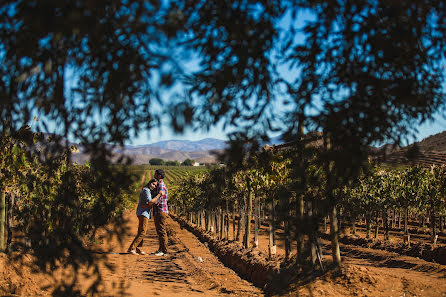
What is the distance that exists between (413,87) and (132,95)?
2.23 metres

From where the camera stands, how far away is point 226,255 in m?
13.0

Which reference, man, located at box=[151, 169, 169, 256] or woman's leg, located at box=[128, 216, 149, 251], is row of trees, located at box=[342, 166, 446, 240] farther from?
woman's leg, located at box=[128, 216, 149, 251]

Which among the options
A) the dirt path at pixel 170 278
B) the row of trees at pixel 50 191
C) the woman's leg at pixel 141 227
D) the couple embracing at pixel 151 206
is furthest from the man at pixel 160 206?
the row of trees at pixel 50 191

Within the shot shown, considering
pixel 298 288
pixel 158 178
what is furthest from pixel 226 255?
pixel 298 288

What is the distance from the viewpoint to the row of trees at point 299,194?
4500 mm

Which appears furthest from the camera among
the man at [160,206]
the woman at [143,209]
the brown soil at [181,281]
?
the man at [160,206]

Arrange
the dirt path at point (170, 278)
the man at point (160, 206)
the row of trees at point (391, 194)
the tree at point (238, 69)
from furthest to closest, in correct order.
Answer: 1. the row of trees at point (391, 194)
2. the man at point (160, 206)
3. the dirt path at point (170, 278)
4. the tree at point (238, 69)

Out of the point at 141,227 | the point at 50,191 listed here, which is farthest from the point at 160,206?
the point at 50,191

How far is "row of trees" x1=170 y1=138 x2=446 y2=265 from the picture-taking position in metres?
4.50

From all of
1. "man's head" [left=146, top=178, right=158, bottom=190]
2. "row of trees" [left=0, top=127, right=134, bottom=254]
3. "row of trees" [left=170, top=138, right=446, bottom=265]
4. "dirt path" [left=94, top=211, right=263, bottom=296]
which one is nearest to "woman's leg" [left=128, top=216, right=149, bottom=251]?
"dirt path" [left=94, top=211, right=263, bottom=296]

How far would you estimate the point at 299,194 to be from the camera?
16.9ft

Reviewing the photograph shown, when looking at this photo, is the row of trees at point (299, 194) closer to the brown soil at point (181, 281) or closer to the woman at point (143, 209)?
the brown soil at point (181, 281)

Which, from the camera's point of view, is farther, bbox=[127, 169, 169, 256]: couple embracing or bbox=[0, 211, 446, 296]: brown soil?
bbox=[127, 169, 169, 256]: couple embracing

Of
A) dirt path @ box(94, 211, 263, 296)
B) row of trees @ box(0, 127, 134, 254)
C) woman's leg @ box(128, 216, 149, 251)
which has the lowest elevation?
dirt path @ box(94, 211, 263, 296)
